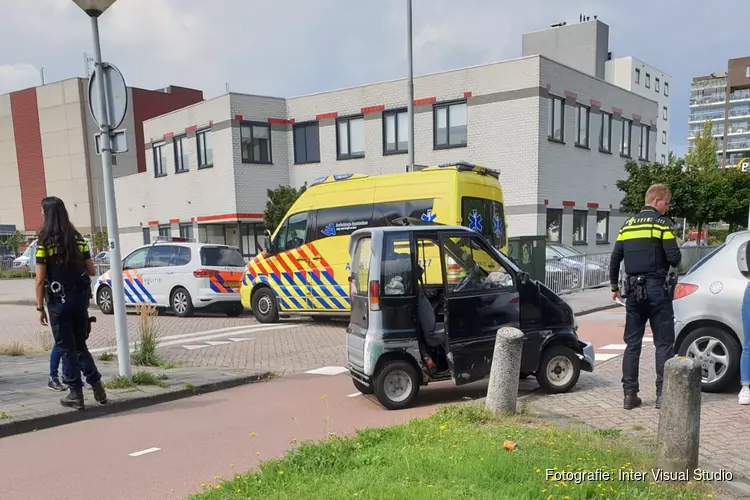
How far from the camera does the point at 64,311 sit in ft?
16.8

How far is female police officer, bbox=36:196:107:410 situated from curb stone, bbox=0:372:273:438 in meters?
0.13

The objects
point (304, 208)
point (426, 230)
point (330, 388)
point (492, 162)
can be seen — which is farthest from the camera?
point (492, 162)

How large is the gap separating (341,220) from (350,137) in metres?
12.3

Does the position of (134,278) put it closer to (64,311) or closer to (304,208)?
(304,208)

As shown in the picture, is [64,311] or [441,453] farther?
[64,311]

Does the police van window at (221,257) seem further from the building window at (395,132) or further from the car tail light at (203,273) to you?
the building window at (395,132)

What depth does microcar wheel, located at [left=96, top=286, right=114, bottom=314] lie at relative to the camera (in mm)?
14120

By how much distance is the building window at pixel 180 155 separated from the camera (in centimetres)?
2550

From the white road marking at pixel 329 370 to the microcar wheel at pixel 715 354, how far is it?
13.8ft

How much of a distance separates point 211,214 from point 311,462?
21723mm

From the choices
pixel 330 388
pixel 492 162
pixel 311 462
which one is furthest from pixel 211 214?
pixel 311 462

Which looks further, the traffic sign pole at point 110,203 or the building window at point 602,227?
the building window at point 602,227

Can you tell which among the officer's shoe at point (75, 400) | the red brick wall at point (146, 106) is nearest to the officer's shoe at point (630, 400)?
the officer's shoe at point (75, 400)

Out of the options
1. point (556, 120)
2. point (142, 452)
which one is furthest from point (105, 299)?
point (556, 120)
